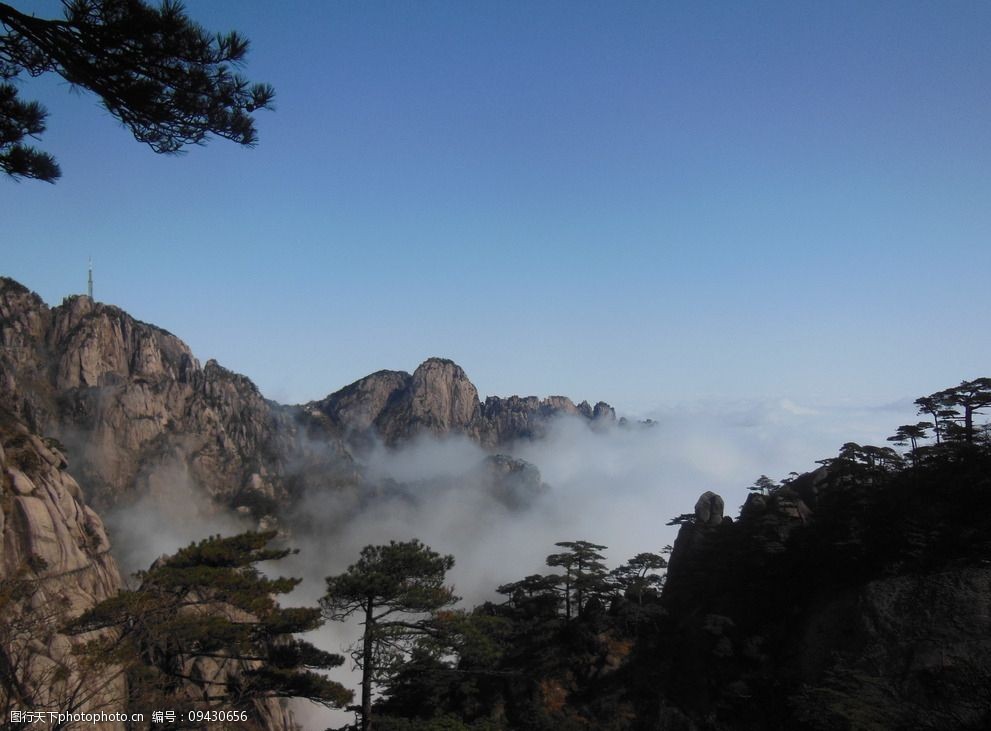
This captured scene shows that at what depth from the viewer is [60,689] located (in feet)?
43.1

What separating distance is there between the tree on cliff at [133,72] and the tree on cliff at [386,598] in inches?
627

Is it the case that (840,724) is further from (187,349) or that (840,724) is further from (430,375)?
(430,375)

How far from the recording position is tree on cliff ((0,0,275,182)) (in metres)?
9.71

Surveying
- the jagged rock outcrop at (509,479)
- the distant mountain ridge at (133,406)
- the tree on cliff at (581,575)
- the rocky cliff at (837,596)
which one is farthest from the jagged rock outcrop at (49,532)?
the jagged rock outcrop at (509,479)

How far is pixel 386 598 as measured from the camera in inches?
947

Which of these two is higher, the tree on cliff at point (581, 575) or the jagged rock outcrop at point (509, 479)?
the jagged rock outcrop at point (509, 479)

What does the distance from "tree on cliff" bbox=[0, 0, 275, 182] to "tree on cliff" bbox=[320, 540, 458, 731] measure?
15917 millimetres

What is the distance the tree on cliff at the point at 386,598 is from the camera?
926 inches

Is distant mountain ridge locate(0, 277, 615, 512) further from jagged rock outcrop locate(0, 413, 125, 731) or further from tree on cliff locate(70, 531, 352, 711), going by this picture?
tree on cliff locate(70, 531, 352, 711)

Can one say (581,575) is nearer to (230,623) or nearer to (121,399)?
(230,623)

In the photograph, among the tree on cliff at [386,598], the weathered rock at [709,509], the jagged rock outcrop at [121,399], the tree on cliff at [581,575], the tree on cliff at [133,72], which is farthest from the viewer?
the jagged rock outcrop at [121,399]

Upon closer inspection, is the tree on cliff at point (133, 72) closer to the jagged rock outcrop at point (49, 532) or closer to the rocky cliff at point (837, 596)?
the jagged rock outcrop at point (49, 532)

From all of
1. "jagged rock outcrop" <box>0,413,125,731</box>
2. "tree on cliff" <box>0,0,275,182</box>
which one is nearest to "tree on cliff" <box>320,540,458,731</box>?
"jagged rock outcrop" <box>0,413,125,731</box>

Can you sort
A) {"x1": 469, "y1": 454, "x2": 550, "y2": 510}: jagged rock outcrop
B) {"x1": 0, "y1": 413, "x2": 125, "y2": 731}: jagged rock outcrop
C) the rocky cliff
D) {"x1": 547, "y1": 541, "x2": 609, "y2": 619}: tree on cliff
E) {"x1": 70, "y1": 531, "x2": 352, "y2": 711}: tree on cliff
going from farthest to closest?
{"x1": 469, "y1": 454, "x2": 550, "y2": 510}: jagged rock outcrop → {"x1": 547, "y1": 541, "x2": 609, "y2": 619}: tree on cliff → the rocky cliff → {"x1": 0, "y1": 413, "x2": 125, "y2": 731}: jagged rock outcrop → {"x1": 70, "y1": 531, "x2": 352, "y2": 711}: tree on cliff
